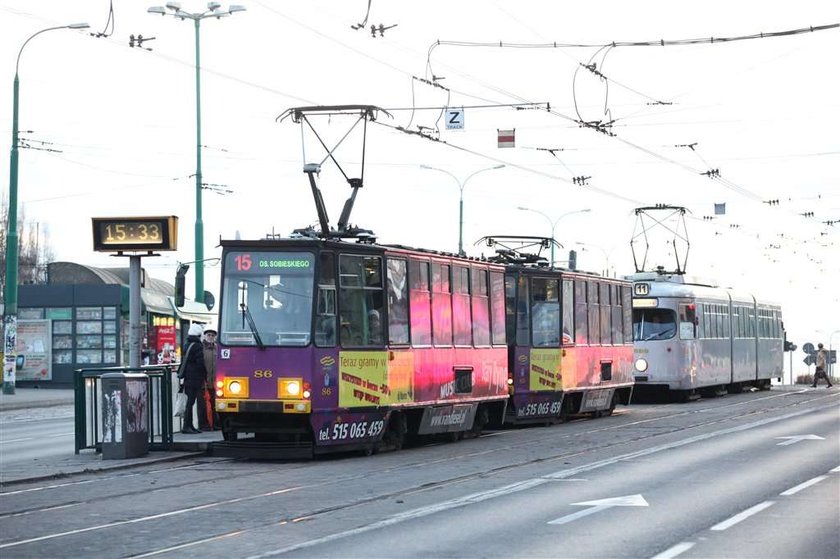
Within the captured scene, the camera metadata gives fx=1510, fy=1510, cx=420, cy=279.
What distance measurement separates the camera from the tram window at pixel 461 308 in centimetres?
2477

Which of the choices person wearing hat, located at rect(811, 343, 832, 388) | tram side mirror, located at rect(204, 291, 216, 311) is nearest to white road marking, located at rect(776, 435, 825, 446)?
person wearing hat, located at rect(811, 343, 832, 388)

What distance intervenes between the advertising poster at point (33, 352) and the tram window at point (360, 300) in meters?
32.0

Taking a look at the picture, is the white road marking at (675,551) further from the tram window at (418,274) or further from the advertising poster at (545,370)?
the advertising poster at (545,370)

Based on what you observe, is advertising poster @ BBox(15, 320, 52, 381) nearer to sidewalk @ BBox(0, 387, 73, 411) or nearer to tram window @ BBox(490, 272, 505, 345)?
sidewalk @ BBox(0, 387, 73, 411)

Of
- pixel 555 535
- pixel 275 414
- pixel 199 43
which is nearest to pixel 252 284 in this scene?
pixel 275 414

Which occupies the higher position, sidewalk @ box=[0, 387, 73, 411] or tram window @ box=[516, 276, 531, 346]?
tram window @ box=[516, 276, 531, 346]

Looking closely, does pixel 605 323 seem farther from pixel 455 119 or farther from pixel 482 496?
pixel 482 496

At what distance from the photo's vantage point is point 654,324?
40.1 metres

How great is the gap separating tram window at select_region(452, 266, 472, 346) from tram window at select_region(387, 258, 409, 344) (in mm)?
2304

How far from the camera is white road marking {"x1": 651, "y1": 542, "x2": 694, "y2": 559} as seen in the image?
10930 millimetres

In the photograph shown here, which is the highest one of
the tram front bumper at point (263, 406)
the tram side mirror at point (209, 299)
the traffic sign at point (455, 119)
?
the traffic sign at point (455, 119)

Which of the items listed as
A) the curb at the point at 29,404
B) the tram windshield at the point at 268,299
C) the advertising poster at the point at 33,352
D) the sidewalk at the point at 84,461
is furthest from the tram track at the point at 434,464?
the advertising poster at the point at 33,352

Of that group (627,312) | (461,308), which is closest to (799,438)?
(461,308)

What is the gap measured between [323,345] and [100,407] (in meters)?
3.27
